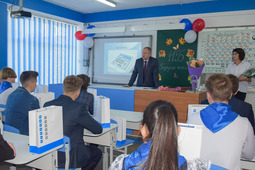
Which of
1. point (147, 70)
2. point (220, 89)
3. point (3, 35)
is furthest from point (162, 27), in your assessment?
point (220, 89)

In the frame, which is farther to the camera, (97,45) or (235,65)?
(97,45)

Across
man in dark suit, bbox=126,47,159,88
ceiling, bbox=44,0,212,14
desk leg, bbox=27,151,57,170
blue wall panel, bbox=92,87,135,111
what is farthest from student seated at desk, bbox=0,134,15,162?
ceiling, bbox=44,0,212,14

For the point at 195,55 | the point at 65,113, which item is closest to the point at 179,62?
the point at 195,55

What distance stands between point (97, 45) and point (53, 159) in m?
5.65

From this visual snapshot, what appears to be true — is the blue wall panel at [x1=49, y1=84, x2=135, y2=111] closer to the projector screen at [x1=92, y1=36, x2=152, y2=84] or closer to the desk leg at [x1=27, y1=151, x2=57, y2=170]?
the projector screen at [x1=92, y1=36, x2=152, y2=84]

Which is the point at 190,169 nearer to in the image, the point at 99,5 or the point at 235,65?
the point at 235,65

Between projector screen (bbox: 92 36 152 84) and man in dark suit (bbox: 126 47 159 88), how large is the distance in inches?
54.6

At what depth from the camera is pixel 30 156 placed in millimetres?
1511

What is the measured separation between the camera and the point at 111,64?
6832 millimetres

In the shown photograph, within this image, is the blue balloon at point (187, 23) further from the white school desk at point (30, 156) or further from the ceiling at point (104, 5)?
the white school desk at point (30, 156)

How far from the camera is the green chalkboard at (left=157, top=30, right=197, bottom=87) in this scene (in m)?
5.61

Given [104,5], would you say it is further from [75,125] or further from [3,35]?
[75,125]

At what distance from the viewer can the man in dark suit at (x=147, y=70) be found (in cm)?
476

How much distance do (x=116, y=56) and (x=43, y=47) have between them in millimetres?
2099
